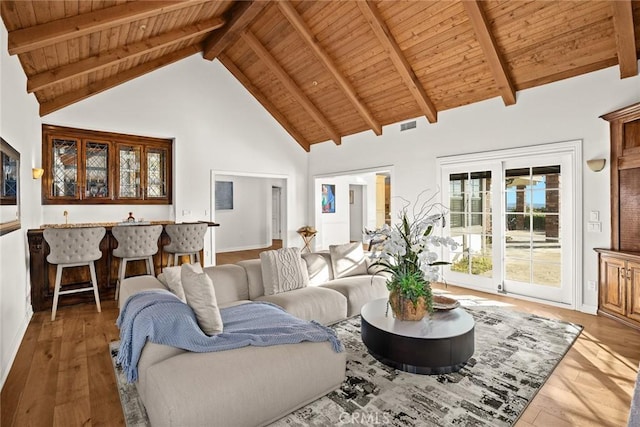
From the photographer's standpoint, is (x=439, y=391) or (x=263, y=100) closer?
(x=439, y=391)

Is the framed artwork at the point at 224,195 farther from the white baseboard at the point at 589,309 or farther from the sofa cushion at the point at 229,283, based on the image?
the white baseboard at the point at 589,309

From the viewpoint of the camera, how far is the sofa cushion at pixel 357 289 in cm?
365

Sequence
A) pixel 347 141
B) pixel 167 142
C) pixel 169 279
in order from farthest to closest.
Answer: pixel 347 141
pixel 167 142
pixel 169 279

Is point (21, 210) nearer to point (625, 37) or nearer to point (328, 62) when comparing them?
point (328, 62)

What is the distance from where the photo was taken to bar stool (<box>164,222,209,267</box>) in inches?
190

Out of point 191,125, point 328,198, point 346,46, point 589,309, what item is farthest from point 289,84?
point 589,309

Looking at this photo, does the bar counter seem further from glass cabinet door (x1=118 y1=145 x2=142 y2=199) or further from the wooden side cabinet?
the wooden side cabinet

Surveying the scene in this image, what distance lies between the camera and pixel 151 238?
4508 millimetres

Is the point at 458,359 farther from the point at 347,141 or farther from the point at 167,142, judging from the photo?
the point at 167,142

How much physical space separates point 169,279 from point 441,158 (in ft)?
14.6

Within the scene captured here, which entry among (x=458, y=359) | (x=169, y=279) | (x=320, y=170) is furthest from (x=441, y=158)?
(x=169, y=279)

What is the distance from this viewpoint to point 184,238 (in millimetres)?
4855

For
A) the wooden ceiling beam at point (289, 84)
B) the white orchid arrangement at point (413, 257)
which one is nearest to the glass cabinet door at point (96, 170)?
the wooden ceiling beam at point (289, 84)

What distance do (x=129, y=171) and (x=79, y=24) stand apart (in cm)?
319
